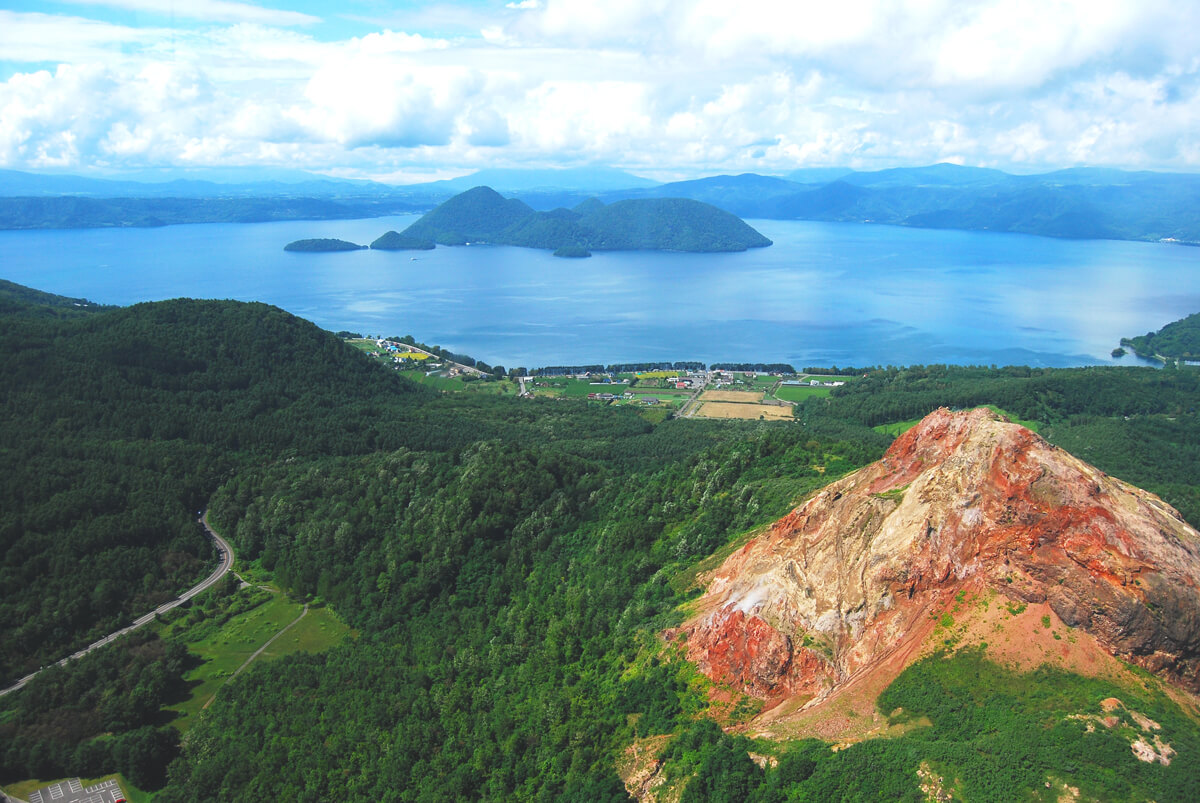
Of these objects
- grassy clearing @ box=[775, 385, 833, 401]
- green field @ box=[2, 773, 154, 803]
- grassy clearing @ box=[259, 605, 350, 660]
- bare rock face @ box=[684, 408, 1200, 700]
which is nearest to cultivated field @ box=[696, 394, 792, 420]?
grassy clearing @ box=[775, 385, 833, 401]

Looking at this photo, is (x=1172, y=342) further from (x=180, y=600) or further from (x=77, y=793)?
(x=77, y=793)

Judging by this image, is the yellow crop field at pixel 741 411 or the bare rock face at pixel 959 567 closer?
the bare rock face at pixel 959 567

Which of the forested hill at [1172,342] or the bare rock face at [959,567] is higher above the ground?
the bare rock face at [959,567]

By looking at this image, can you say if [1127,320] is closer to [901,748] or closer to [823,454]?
[823,454]

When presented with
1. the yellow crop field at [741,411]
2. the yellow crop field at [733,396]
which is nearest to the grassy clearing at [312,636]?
the yellow crop field at [741,411]

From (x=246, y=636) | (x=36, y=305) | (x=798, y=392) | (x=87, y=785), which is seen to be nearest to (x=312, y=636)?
(x=246, y=636)

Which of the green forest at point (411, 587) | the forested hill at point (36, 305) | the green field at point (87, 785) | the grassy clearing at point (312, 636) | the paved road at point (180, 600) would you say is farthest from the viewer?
the forested hill at point (36, 305)

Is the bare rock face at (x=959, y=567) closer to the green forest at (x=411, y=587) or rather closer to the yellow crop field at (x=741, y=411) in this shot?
the green forest at (x=411, y=587)
